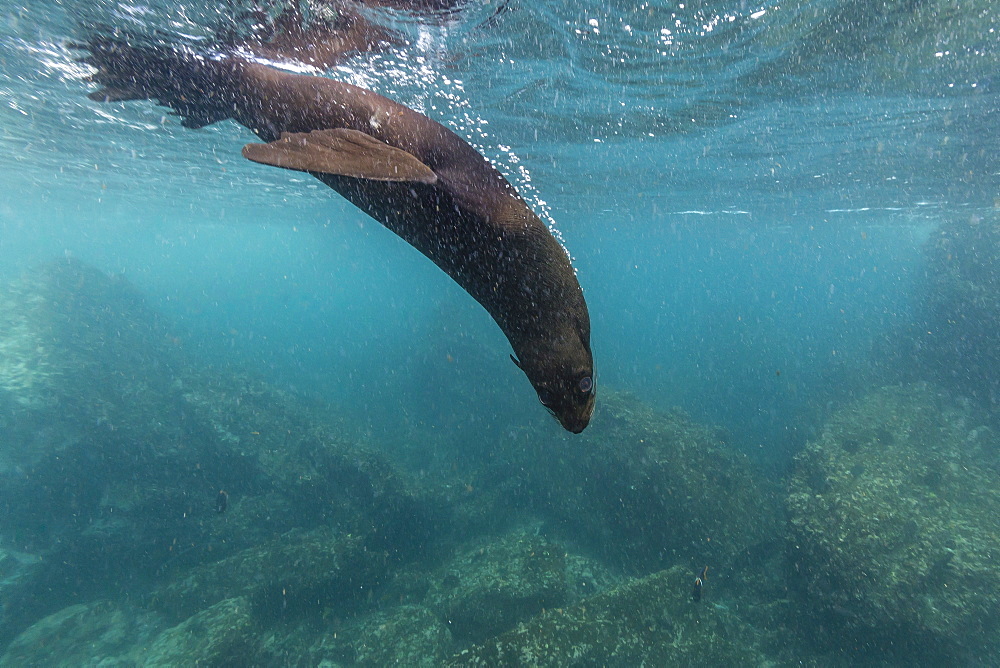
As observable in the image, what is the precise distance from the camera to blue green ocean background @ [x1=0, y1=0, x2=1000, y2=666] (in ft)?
28.3

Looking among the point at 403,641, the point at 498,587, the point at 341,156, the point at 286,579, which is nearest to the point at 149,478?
the point at 286,579

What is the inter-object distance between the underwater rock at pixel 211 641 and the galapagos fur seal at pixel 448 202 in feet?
31.7

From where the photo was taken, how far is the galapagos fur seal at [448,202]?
186 centimetres

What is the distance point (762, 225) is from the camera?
120ft

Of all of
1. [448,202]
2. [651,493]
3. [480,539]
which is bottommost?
[480,539]

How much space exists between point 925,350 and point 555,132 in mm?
19235

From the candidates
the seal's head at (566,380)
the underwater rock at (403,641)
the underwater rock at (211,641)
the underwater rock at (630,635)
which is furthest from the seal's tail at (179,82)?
the underwater rock at (403,641)

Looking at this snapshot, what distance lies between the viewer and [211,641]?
8.74 metres

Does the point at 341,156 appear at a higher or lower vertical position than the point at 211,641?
higher

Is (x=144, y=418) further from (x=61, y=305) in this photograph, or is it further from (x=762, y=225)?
(x=762, y=225)

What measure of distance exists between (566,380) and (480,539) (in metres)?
13.1

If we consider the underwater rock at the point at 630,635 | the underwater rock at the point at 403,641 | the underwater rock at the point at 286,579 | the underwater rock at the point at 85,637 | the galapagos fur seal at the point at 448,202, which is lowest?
the underwater rock at the point at 85,637

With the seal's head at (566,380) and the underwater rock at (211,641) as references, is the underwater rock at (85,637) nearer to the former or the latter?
the underwater rock at (211,641)

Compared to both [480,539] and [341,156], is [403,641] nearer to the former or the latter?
[480,539]
